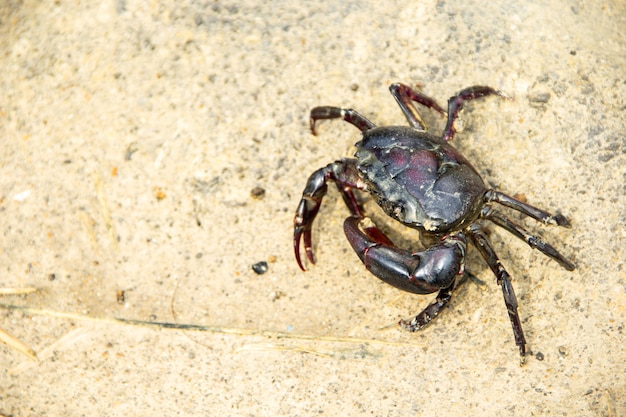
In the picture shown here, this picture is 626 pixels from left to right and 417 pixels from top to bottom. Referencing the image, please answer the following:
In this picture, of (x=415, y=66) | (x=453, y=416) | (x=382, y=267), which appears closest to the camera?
(x=382, y=267)

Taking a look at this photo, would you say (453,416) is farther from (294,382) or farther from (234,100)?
(234,100)

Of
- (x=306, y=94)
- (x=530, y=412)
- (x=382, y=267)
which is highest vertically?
(x=306, y=94)

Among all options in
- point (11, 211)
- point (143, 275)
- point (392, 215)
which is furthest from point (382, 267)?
point (11, 211)

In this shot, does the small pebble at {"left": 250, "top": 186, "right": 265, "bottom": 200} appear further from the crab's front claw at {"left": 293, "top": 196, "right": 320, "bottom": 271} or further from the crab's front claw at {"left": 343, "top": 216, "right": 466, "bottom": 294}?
the crab's front claw at {"left": 343, "top": 216, "right": 466, "bottom": 294}

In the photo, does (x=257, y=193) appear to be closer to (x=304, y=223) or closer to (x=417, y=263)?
(x=304, y=223)

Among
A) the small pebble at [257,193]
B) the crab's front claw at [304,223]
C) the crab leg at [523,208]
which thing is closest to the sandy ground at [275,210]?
the small pebble at [257,193]

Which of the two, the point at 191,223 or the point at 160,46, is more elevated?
the point at 160,46
